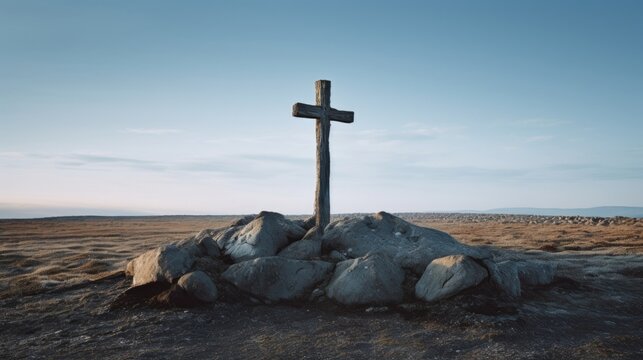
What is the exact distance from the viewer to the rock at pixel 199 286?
9919mm

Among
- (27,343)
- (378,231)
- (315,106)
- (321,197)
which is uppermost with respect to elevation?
(315,106)

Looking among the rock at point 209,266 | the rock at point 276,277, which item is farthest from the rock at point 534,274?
the rock at point 209,266

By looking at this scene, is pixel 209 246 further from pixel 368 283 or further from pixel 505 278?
pixel 505 278

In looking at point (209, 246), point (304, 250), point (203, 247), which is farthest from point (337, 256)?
point (203, 247)

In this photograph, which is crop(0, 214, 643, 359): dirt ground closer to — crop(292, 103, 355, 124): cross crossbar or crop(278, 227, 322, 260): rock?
crop(278, 227, 322, 260): rock

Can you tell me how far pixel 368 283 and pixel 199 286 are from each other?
3828 mm

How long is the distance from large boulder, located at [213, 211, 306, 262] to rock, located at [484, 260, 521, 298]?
227 inches

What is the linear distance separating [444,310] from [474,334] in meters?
1.32

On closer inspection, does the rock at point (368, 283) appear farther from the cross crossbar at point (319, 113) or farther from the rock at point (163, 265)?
the cross crossbar at point (319, 113)

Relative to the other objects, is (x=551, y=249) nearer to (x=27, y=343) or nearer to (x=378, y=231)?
(x=378, y=231)

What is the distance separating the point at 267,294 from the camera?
34.1ft

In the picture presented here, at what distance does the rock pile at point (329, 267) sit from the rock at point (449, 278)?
0.9 inches

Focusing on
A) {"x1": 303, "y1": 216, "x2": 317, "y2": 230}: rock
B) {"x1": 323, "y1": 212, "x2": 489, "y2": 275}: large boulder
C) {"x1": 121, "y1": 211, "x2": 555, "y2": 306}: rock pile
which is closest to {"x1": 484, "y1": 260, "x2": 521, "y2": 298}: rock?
{"x1": 121, "y1": 211, "x2": 555, "y2": 306}: rock pile

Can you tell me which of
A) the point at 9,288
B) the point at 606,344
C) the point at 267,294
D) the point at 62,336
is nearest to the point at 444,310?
the point at 606,344
